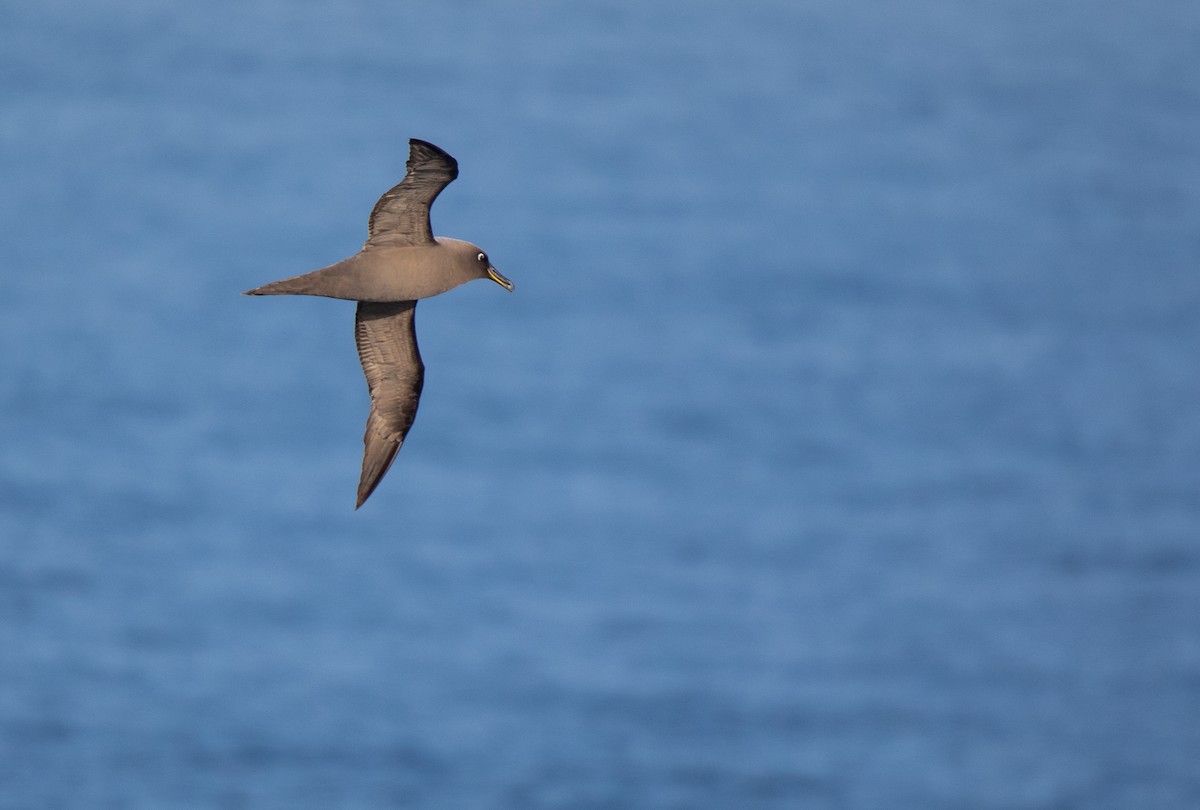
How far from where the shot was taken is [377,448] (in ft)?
63.4

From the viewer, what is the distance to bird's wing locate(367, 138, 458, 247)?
17109 millimetres

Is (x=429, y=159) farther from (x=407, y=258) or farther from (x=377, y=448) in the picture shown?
(x=377, y=448)

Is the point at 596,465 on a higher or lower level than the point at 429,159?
higher

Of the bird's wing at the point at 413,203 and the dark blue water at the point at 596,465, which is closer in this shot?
the bird's wing at the point at 413,203

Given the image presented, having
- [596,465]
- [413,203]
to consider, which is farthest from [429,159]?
[596,465]

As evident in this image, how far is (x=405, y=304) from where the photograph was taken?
19219mm

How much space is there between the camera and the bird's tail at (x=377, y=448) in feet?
62.7

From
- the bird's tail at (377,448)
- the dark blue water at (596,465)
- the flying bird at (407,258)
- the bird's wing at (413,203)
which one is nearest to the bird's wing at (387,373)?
the bird's tail at (377,448)

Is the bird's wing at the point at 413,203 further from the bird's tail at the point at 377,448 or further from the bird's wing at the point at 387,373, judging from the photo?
the bird's tail at the point at 377,448

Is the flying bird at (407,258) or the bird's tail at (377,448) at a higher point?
the flying bird at (407,258)

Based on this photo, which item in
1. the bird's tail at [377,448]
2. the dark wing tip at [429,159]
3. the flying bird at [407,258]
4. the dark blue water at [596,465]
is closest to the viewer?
the dark wing tip at [429,159]

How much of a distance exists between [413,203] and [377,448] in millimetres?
2923

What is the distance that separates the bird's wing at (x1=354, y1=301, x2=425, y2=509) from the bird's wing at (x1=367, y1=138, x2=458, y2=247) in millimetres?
1581

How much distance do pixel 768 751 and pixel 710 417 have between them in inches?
983
